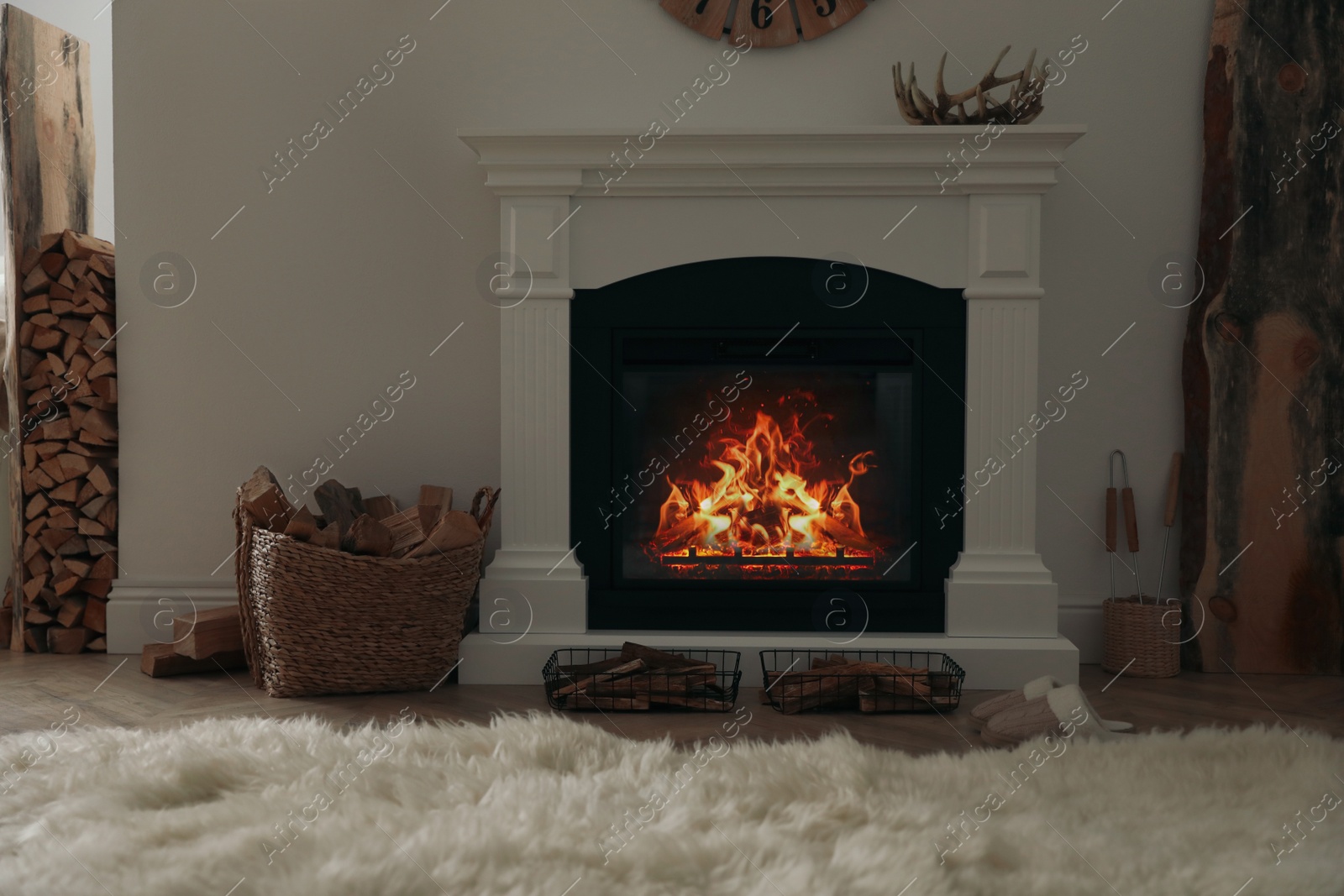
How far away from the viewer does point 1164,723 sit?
2.24m

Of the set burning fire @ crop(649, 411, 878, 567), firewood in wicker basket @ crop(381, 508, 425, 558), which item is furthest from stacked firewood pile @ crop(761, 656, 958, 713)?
firewood in wicker basket @ crop(381, 508, 425, 558)

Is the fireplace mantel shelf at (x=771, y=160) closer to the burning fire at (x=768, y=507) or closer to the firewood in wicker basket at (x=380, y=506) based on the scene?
the burning fire at (x=768, y=507)

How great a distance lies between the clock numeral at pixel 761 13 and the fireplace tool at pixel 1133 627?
179 cm

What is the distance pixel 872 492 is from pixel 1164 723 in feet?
3.07

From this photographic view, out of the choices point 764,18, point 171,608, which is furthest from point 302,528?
point 764,18

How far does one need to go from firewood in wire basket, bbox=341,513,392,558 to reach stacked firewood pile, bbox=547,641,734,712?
558 mm

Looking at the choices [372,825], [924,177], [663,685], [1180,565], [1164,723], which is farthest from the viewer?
[1180,565]

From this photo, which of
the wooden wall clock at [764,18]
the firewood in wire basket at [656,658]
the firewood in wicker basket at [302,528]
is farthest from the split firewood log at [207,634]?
the wooden wall clock at [764,18]

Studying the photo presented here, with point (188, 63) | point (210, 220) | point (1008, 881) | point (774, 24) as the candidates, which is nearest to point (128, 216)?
point (210, 220)

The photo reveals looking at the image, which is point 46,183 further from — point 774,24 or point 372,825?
point 372,825

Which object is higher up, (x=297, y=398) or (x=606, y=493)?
(x=297, y=398)

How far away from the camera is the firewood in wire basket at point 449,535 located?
2.50m

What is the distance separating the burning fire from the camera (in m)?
2.73

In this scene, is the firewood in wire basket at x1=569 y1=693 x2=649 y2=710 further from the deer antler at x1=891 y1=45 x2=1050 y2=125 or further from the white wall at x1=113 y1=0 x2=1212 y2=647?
the deer antler at x1=891 y1=45 x2=1050 y2=125
